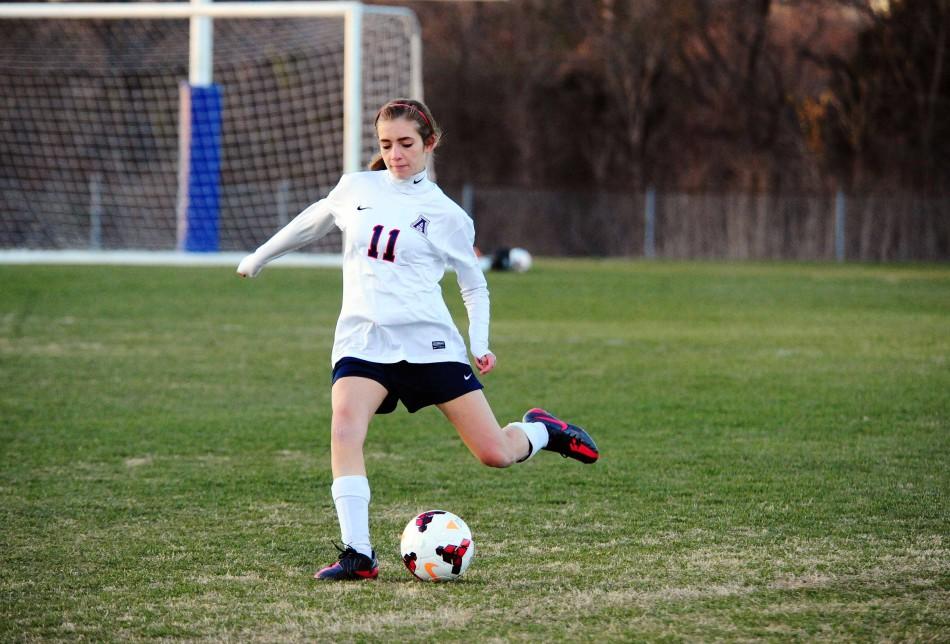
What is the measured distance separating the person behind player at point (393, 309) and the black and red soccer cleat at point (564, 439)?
474 mm

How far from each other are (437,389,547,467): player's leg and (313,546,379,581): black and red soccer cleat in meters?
0.66

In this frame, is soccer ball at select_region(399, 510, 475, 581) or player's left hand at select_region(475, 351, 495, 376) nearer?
soccer ball at select_region(399, 510, 475, 581)

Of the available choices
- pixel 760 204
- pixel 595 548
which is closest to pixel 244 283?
pixel 595 548

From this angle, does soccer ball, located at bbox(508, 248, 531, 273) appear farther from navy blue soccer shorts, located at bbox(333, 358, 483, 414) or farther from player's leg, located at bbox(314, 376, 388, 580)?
player's leg, located at bbox(314, 376, 388, 580)

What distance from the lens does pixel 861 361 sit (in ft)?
36.8

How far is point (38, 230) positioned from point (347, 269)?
24977 mm

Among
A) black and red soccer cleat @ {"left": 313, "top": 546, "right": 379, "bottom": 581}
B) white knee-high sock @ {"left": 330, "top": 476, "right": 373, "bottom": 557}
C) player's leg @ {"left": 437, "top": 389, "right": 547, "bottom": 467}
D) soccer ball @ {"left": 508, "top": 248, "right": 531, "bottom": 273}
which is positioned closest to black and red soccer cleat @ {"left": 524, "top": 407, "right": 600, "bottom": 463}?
player's leg @ {"left": 437, "top": 389, "right": 547, "bottom": 467}

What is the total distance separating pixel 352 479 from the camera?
4633mm

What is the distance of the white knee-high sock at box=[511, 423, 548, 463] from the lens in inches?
212

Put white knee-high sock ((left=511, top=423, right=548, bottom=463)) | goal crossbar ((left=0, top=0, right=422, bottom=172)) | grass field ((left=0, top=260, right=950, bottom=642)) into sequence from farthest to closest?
goal crossbar ((left=0, top=0, right=422, bottom=172)) < white knee-high sock ((left=511, top=423, right=548, bottom=463)) < grass field ((left=0, top=260, right=950, bottom=642))

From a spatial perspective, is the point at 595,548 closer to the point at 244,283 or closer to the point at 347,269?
the point at 347,269

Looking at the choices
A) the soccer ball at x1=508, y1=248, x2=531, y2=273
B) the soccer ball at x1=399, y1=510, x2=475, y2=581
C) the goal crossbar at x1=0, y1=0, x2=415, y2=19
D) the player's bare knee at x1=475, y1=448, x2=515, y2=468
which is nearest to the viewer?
the soccer ball at x1=399, y1=510, x2=475, y2=581

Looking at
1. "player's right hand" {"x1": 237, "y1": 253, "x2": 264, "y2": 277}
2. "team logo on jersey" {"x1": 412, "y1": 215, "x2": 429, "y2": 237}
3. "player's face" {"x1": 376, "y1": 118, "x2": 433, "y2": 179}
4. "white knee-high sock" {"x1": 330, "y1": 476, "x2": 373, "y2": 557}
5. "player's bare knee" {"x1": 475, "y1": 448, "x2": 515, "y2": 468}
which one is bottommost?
"white knee-high sock" {"x1": 330, "y1": 476, "x2": 373, "y2": 557}

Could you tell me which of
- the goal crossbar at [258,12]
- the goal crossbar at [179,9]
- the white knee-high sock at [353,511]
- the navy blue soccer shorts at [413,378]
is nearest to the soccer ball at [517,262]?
the goal crossbar at [258,12]
